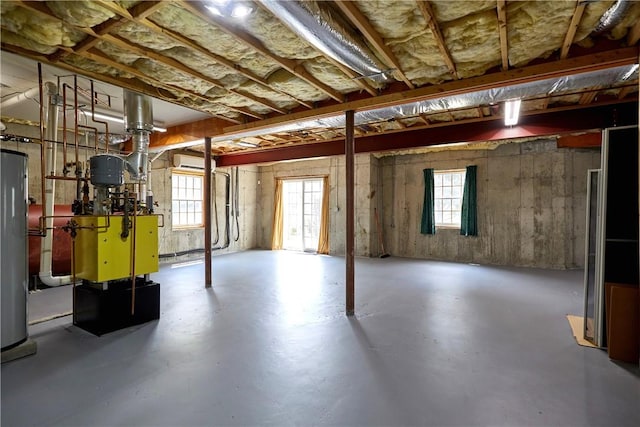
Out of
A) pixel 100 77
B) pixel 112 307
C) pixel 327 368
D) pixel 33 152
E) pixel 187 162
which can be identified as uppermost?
pixel 100 77

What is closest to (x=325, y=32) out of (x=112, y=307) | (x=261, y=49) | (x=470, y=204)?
(x=261, y=49)

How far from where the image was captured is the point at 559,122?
4242mm

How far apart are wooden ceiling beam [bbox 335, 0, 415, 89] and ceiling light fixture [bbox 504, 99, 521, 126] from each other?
143 cm

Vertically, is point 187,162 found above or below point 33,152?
above

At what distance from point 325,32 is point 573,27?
5.87ft

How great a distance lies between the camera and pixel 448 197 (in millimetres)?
7410

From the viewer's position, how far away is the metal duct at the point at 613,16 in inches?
82.1

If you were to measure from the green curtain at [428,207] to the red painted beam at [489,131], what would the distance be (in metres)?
2.46

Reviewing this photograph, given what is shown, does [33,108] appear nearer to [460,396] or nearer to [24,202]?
[24,202]

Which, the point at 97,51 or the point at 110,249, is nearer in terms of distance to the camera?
the point at 97,51

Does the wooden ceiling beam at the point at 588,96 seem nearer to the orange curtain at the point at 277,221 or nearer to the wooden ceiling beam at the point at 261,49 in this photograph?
the wooden ceiling beam at the point at 261,49

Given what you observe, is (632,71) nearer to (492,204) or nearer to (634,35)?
(634,35)

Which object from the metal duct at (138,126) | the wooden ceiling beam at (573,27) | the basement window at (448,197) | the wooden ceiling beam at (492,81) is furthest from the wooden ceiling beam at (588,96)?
the metal duct at (138,126)

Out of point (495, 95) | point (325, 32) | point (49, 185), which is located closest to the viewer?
point (325, 32)
